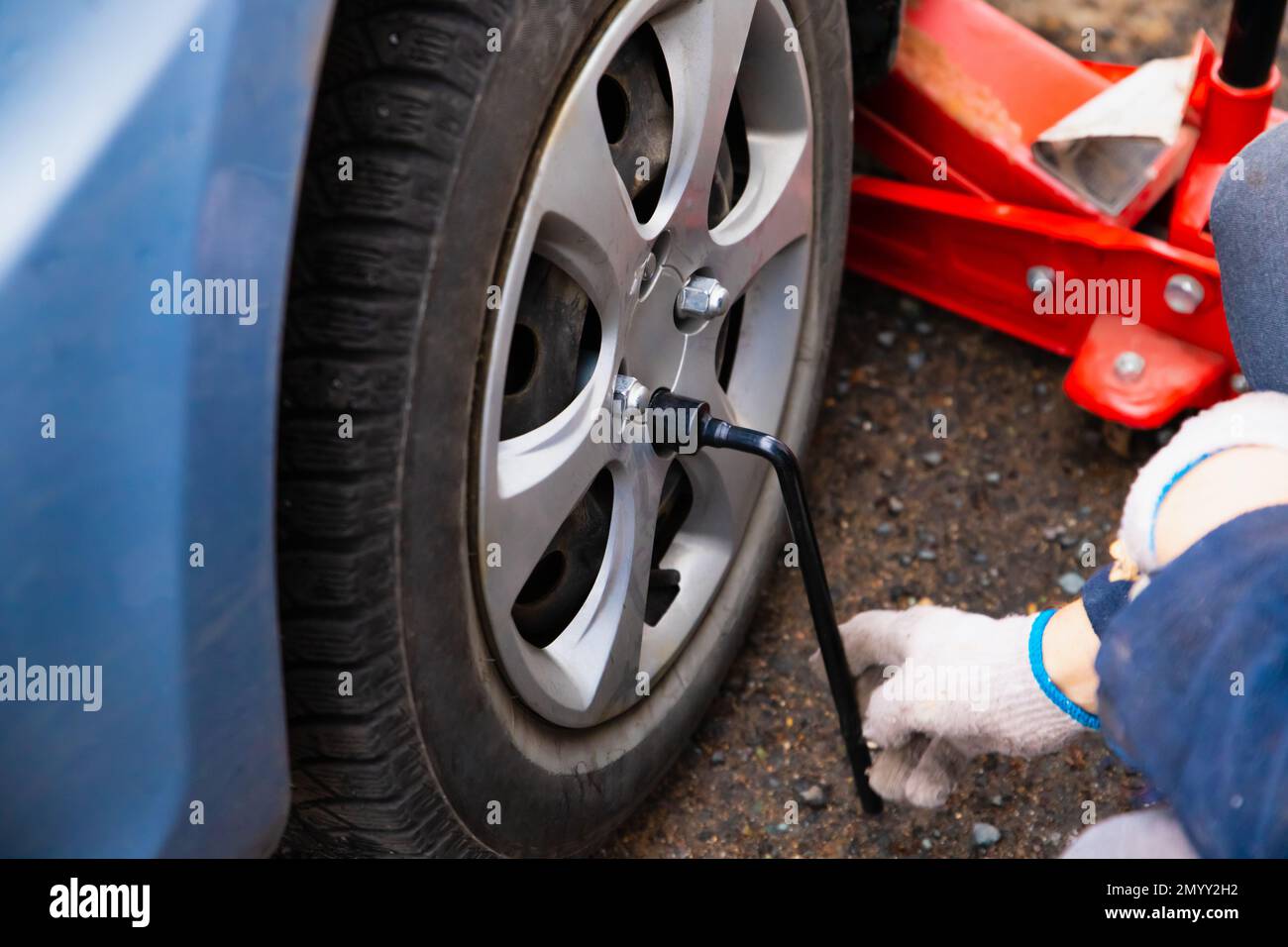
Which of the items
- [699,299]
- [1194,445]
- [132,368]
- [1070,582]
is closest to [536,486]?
[699,299]

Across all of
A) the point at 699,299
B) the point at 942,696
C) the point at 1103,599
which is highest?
the point at 699,299

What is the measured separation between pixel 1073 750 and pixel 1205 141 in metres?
0.88

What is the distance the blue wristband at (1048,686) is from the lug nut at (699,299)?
47 centimetres

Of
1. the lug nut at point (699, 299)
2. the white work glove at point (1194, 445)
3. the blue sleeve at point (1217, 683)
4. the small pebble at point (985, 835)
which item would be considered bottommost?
the small pebble at point (985, 835)

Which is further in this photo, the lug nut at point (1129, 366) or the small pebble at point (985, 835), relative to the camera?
the lug nut at point (1129, 366)

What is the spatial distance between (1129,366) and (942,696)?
748 mm

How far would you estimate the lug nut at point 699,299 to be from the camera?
136 centimetres

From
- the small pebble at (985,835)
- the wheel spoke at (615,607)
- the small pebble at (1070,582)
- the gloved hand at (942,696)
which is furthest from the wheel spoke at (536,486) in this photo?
the small pebble at (1070,582)

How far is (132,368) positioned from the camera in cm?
85

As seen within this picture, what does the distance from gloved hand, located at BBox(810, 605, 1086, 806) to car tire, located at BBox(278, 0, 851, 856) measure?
0.42 m

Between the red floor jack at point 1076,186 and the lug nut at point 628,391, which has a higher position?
the red floor jack at point 1076,186

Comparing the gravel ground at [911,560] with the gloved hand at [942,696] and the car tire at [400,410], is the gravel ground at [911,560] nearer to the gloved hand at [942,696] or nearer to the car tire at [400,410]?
the gloved hand at [942,696]

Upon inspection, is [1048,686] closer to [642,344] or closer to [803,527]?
[803,527]

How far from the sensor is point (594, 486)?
1.38 metres
